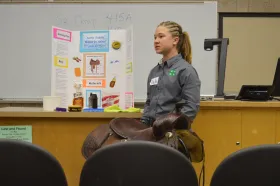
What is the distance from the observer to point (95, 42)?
2641 mm

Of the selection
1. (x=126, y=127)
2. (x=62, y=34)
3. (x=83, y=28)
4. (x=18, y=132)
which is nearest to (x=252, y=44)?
(x=83, y=28)

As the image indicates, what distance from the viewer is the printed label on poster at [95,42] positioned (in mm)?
2641

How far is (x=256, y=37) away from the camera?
12.8ft

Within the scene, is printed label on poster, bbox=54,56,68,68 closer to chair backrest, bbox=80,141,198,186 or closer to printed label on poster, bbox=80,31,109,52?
printed label on poster, bbox=80,31,109,52

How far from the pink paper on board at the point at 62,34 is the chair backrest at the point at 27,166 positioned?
1653 mm

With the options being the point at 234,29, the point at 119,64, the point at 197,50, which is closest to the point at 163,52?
the point at 119,64

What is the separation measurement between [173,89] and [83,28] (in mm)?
2135

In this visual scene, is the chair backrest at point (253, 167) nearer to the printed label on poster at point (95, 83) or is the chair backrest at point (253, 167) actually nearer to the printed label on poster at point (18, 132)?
the printed label on poster at point (18, 132)

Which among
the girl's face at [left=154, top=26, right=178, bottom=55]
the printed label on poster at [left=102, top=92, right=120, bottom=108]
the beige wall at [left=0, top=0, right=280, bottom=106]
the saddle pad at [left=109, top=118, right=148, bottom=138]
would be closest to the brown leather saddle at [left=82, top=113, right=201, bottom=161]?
the saddle pad at [left=109, top=118, right=148, bottom=138]

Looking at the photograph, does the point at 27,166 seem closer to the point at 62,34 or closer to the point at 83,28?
the point at 62,34

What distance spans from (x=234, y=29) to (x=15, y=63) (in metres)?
2.58

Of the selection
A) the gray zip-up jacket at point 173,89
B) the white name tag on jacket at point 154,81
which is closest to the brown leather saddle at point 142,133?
the gray zip-up jacket at point 173,89

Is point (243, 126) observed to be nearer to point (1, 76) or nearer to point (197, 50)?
point (197, 50)

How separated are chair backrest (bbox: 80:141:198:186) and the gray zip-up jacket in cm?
83
